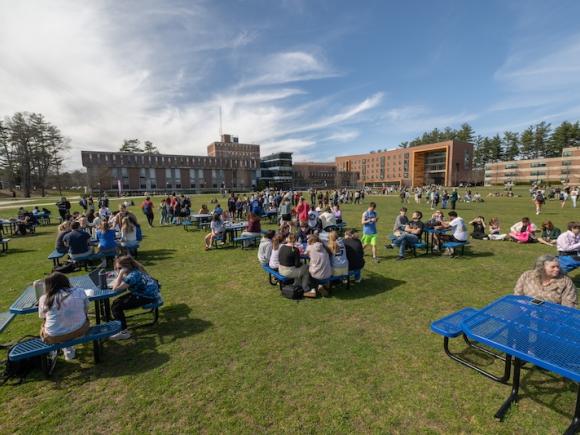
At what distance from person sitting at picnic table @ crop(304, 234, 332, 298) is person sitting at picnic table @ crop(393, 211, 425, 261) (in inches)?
147

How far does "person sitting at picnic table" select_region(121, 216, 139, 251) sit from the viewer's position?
30.3ft

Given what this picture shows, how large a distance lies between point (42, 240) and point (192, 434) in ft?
50.3

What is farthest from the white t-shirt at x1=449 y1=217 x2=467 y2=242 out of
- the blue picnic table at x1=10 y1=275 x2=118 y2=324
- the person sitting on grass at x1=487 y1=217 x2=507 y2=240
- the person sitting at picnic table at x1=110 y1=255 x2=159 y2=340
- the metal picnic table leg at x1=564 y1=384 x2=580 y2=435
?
the blue picnic table at x1=10 y1=275 x2=118 y2=324

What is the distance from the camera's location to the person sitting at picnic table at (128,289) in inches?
182

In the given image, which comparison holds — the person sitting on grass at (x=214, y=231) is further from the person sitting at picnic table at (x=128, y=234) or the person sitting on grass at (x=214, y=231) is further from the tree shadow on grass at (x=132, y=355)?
the tree shadow on grass at (x=132, y=355)

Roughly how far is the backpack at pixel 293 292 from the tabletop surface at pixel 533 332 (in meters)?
3.36

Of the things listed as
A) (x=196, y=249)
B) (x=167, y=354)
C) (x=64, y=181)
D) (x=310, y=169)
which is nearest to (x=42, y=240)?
(x=196, y=249)

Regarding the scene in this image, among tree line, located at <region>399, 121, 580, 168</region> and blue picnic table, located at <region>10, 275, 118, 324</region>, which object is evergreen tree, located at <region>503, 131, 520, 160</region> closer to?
tree line, located at <region>399, 121, 580, 168</region>

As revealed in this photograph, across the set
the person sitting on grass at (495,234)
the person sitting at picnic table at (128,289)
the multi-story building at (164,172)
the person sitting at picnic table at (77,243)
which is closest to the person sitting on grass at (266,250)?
the person sitting at picnic table at (128,289)

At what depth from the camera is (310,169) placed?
4811 inches

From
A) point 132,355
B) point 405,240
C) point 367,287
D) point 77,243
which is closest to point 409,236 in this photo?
point 405,240

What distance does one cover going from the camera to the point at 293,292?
5.97 meters

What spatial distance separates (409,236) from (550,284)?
15.8 ft

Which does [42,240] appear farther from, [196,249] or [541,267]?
[541,267]
